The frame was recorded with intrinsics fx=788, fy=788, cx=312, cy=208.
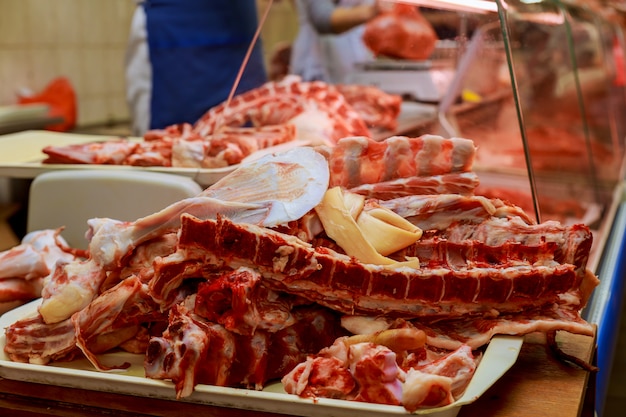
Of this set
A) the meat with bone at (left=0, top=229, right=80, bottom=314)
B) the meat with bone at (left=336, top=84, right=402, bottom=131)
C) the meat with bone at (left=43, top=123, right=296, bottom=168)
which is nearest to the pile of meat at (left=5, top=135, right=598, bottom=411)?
the meat with bone at (left=0, top=229, right=80, bottom=314)

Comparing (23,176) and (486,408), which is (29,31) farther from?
(486,408)

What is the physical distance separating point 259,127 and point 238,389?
142 centimetres

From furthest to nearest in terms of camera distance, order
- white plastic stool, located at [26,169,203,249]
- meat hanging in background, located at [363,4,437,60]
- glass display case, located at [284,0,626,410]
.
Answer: meat hanging in background, located at [363,4,437,60]
glass display case, located at [284,0,626,410]
white plastic stool, located at [26,169,203,249]

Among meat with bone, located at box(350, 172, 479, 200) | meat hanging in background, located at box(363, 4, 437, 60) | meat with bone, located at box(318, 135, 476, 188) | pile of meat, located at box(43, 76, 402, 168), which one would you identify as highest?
meat hanging in background, located at box(363, 4, 437, 60)

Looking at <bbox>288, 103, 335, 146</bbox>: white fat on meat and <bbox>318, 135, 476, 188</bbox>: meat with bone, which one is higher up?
<bbox>318, 135, 476, 188</bbox>: meat with bone

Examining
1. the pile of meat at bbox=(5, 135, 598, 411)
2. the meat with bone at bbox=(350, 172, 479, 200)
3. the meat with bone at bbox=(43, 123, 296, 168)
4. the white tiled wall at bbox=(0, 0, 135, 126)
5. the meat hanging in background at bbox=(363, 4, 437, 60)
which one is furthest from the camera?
the white tiled wall at bbox=(0, 0, 135, 126)

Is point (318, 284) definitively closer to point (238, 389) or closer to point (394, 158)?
point (238, 389)

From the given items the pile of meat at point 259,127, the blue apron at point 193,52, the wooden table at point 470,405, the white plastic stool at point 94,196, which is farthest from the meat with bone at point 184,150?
the blue apron at point 193,52

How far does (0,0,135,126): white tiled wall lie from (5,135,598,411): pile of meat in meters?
4.93

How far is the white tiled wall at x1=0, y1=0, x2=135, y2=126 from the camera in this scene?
5.89 m

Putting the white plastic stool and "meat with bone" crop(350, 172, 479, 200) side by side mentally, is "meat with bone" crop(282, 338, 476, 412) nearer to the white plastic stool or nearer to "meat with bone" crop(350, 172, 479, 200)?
"meat with bone" crop(350, 172, 479, 200)

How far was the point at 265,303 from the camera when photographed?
1.30 meters

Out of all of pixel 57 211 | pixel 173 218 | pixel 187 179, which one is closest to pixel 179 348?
pixel 173 218

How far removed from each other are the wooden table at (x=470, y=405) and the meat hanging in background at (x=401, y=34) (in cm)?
159
